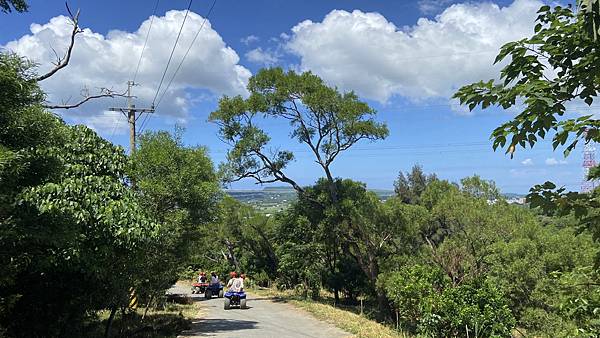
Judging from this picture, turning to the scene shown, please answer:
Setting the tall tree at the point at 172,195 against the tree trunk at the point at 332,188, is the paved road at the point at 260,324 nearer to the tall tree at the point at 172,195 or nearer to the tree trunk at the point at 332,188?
the tall tree at the point at 172,195

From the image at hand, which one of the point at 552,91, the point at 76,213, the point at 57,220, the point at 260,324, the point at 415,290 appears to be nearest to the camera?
the point at 552,91

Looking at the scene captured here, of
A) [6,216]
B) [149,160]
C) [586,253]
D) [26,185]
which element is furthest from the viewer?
[586,253]

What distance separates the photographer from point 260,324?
12953mm

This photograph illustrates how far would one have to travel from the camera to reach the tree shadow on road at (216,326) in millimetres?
11738

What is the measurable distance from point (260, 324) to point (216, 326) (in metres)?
1.23

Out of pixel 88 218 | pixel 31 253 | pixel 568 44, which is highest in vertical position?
pixel 568 44

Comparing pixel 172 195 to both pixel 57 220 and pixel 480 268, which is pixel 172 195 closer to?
pixel 57 220

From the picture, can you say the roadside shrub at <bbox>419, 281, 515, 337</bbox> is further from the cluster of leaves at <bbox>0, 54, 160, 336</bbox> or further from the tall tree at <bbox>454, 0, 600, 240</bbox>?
the tall tree at <bbox>454, 0, 600, 240</bbox>

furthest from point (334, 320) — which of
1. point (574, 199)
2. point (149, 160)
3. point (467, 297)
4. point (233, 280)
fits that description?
point (574, 199)

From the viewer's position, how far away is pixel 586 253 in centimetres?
1630

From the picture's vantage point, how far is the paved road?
11219mm

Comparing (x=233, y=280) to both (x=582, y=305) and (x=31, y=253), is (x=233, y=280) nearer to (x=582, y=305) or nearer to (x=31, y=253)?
(x=31, y=253)

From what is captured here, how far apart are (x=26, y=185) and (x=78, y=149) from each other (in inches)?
118

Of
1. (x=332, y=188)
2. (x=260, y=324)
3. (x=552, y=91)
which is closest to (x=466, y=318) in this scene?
(x=260, y=324)
